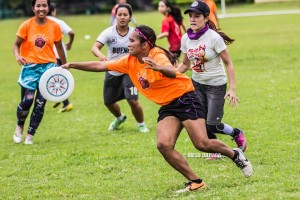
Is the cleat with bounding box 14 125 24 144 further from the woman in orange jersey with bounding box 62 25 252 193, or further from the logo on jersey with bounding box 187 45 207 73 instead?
the woman in orange jersey with bounding box 62 25 252 193

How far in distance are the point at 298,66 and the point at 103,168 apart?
32.2ft

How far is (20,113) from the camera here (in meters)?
10.2

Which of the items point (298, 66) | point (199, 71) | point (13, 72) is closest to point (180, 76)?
point (199, 71)

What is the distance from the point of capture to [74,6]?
64062 mm

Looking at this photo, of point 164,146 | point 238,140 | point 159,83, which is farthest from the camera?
point 238,140

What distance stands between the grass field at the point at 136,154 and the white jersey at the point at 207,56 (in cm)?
101

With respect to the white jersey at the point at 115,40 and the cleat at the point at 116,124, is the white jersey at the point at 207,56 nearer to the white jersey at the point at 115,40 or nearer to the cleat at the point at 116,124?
the white jersey at the point at 115,40

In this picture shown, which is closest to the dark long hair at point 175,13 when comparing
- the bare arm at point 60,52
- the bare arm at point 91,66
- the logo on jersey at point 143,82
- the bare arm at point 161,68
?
the bare arm at point 60,52

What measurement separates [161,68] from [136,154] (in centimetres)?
250

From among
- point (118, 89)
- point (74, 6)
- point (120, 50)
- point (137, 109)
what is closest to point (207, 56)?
point (120, 50)

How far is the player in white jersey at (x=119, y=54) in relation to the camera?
9898 millimetres

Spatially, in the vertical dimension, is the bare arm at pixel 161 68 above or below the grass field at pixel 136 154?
above

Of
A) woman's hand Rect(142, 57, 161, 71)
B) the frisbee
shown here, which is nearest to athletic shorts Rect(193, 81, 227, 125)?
woman's hand Rect(142, 57, 161, 71)

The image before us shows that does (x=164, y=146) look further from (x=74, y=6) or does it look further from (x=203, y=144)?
(x=74, y=6)
